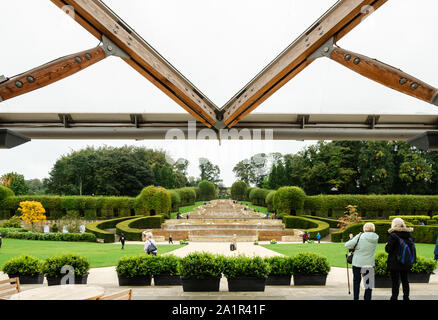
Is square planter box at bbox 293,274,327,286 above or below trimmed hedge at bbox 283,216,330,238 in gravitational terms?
above

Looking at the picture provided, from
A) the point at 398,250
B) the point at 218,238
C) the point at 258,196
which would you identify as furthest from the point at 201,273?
the point at 258,196

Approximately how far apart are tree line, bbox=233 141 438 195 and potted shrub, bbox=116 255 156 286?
93.0 ft

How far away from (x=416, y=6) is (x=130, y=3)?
4.37m

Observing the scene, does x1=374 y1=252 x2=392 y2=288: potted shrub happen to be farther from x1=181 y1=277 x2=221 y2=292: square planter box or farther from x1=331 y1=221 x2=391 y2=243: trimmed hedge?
x1=331 y1=221 x2=391 y2=243: trimmed hedge

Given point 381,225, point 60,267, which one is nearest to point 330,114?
point 60,267

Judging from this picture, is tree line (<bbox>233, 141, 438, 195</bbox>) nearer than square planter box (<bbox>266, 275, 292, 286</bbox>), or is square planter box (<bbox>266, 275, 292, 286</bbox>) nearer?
square planter box (<bbox>266, 275, 292, 286</bbox>)

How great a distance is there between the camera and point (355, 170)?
4150 cm

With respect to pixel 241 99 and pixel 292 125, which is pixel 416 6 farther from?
pixel 241 99

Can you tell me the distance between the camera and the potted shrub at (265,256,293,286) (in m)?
6.64

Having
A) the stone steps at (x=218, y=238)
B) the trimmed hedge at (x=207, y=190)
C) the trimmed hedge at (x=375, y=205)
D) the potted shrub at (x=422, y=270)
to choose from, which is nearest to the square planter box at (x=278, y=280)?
the potted shrub at (x=422, y=270)

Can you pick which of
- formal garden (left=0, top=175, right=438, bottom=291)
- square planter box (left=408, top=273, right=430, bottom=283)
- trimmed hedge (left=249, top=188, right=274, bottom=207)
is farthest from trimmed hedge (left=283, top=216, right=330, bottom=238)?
square planter box (left=408, top=273, right=430, bottom=283)

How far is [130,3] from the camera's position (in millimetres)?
4578

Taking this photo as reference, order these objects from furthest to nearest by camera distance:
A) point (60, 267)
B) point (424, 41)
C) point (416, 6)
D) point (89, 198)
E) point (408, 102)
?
point (89, 198) → point (60, 267) → point (408, 102) → point (424, 41) → point (416, 6)

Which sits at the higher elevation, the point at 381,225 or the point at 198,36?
the point at 198,36
